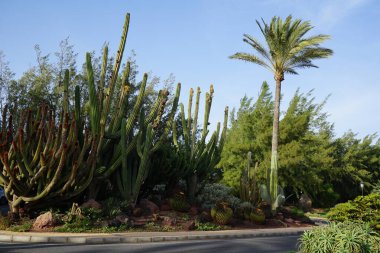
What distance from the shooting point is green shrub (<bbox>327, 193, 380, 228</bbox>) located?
7.64 metres

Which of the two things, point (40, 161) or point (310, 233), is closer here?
point (310, 233)

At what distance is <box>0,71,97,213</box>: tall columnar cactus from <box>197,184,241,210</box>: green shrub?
6606mm

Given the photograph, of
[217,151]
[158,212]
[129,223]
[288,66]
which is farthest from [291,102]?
[129,223]

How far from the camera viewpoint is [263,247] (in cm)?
1179

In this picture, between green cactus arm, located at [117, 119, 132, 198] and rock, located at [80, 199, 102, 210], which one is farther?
green cactus arm, located at [117, 119, 132, 198]

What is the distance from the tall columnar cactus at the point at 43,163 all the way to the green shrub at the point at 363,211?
870cm

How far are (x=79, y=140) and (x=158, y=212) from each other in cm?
422

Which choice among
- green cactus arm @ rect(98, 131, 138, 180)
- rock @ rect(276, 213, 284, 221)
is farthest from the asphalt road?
rock @ rect(276, 213, 284, 221)

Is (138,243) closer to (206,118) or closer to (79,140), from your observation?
(79,140)

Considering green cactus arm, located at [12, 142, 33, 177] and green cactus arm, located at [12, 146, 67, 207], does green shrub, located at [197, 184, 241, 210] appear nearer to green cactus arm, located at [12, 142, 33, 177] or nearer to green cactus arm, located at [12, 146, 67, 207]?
green cactus arm, located at [12, 146, 67, 207]

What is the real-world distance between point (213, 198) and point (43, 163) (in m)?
9.13

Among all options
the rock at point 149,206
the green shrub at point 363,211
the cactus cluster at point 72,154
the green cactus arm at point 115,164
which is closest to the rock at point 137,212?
the cactus cluster at point 72,154

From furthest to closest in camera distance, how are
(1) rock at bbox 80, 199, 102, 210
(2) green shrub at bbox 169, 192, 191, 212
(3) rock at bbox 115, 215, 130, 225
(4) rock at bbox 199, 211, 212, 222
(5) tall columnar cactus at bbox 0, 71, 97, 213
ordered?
(2) green shrub at bbox 169, 192, 191, 212, (4) rock at bbox 199, 211, 212, 222, (1) rock at bbox 80, 199, 102, 210, (3) rock at bbox 115, 215, 130, 225, (5) tall columnar cactus at bbox 0, 71, 97, 213

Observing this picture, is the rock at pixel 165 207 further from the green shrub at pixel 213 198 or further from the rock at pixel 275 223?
the rock at pixel 275 223
